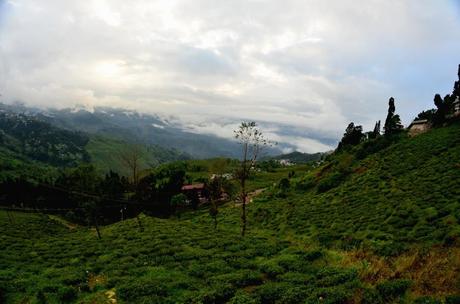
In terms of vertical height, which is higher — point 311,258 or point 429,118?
point 429,118

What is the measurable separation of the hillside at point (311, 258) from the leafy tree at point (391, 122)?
3152 centimetres

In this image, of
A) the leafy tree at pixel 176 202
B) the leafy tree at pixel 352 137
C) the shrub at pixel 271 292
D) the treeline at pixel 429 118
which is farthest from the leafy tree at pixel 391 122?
the shrub at pixel 271 292

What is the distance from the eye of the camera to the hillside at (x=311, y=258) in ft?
63.8

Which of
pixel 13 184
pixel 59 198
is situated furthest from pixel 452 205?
pixel 13 184

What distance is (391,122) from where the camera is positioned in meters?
112

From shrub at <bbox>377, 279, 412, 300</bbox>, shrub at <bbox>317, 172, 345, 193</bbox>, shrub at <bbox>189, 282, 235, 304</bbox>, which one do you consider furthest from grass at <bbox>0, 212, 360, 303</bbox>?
shrub at <bbox>317, 172, 345, 193</bbox>

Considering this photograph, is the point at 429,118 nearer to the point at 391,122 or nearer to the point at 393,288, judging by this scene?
the point at 391,122

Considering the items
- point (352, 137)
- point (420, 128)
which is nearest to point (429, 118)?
point (420, 128)

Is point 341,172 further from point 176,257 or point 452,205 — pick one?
point 176,257

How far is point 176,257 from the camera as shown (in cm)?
3353

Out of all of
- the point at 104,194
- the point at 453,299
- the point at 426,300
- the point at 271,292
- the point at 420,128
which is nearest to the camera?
the point at 453,299

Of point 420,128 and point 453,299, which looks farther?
point 420,128

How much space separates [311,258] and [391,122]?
95.2 metres

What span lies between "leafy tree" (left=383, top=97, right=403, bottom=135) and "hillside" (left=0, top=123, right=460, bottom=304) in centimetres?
3152
